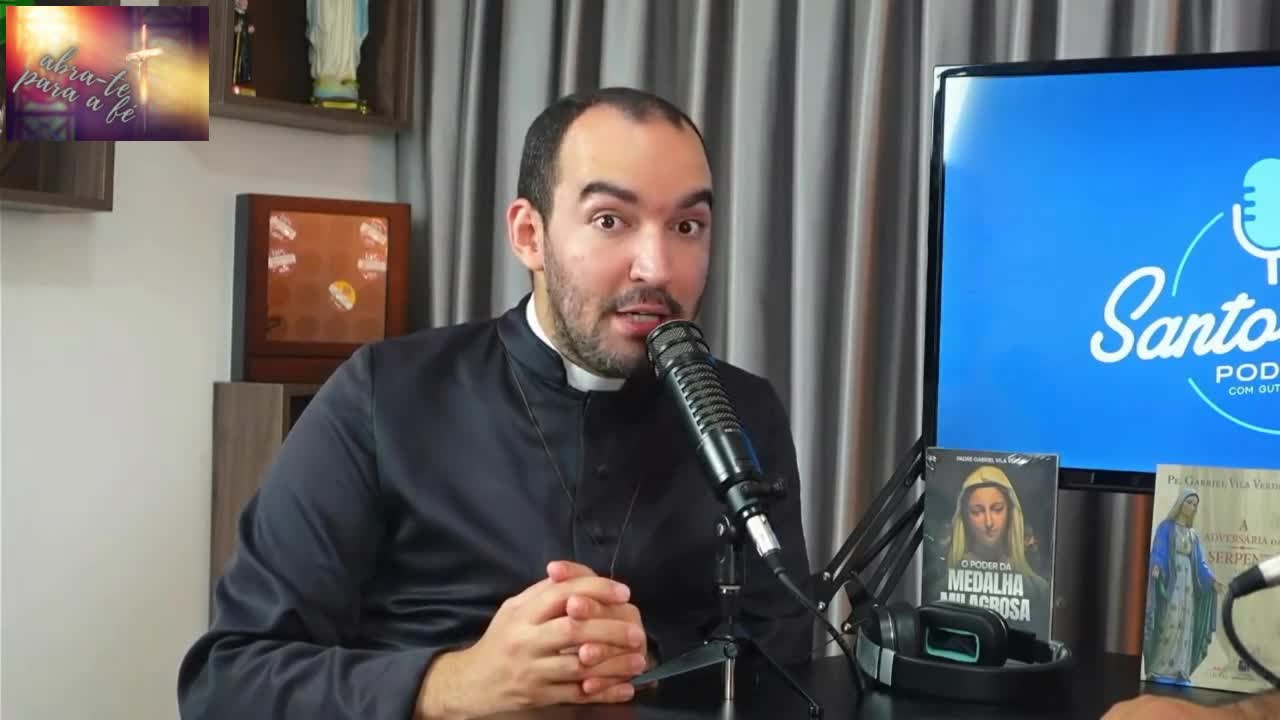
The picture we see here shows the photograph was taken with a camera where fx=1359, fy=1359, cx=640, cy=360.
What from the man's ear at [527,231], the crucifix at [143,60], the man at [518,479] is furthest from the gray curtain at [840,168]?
the man's ear at [527,231]

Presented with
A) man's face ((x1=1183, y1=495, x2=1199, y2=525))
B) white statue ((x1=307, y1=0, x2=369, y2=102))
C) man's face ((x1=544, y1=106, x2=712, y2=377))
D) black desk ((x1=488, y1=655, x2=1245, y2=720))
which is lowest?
black desk ((x1=488, y1=655, x2=1245, y2=720))

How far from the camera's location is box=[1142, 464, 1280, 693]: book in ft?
4.64

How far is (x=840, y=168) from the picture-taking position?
245 centimetres

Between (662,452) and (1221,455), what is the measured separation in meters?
0.66

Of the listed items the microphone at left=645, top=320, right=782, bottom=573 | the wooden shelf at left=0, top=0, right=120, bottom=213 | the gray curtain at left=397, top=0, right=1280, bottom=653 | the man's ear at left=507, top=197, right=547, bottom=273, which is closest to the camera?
the microphone at left=645, top=320, right=782, bottom=573

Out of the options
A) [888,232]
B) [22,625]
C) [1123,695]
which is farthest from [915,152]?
[22,625]

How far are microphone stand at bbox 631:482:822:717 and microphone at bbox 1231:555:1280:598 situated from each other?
43cm

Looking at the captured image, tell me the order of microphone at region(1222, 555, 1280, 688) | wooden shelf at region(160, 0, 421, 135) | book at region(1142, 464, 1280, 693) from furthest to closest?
wooden shelf at region(160, 0, 421, 135)
book at region(1142, 464, 1280, 693)
microphone at region(1222, 555, 1280, 688)

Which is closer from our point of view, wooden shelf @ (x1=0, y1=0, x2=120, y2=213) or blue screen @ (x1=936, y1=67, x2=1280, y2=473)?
blue screen @ (x1=936, y1=67, x2=1280, y2=473)

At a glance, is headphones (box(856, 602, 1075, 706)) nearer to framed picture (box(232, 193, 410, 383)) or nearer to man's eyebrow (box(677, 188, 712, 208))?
man's eyebrow (box(677, 188, 712, 208))

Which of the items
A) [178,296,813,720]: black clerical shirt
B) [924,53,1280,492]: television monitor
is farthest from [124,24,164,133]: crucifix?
[924,53,1280,492]: television monitor

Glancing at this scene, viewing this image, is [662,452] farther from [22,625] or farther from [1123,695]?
[22,625]

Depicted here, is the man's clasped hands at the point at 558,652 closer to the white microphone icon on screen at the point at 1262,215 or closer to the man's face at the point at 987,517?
the man's face at the point at 987,517

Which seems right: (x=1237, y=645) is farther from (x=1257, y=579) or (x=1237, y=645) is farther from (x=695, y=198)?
(x=695, y=198)
